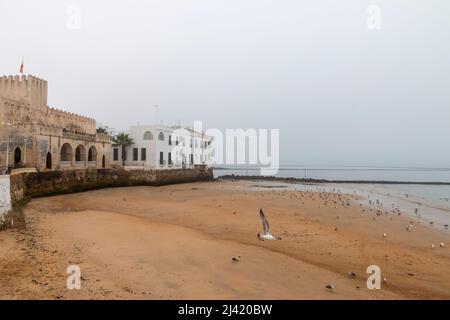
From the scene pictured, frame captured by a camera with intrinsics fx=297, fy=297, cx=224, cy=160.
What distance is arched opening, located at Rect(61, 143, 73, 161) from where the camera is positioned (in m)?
29.6

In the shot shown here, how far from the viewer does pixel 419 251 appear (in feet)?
36.7

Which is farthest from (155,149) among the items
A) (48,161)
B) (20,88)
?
(20,88)

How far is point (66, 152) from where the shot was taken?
29938 mm

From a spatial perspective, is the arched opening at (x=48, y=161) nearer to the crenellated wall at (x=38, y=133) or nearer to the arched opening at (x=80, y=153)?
the crenellated wall at (x=38, y=133)

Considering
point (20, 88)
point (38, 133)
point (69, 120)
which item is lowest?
point (38, 133)

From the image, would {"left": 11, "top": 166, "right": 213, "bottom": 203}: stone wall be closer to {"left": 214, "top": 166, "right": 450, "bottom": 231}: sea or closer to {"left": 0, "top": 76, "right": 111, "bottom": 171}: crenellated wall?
{"left": 0, "top": 76, "right": 111, "bottom": 171}: crenellated wall

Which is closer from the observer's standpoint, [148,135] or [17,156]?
[17,156]

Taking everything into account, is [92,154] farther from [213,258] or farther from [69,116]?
[213,258]

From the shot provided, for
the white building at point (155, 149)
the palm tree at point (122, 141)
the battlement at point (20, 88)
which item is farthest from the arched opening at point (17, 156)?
the palm tree at point (122, 141)

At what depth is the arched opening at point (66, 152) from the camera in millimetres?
29625

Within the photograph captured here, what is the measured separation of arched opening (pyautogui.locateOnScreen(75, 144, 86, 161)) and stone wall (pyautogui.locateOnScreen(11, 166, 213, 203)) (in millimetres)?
4231

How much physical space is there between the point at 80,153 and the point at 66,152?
2538 millimetres
